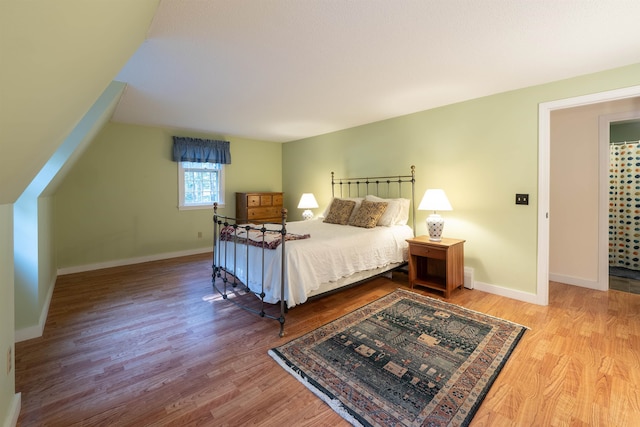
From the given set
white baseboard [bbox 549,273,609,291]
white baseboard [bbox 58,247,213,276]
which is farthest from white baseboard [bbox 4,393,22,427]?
white baseboard [bbox 549,273,609,291]

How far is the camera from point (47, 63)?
3.00ft

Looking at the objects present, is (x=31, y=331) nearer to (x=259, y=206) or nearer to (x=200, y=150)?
(x=200, y=150)

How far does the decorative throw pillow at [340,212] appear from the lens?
4.12 meters

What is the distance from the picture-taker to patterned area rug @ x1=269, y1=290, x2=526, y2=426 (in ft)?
5.28

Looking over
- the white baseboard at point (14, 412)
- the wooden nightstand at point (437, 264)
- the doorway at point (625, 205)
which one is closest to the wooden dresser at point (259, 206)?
the wooden nightstand at point (437, 264)

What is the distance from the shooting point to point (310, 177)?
589 cm

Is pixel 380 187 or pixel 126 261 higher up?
pixel 380 187

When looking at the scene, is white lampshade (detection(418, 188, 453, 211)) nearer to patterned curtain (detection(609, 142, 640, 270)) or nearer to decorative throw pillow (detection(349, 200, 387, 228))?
decorative throw pillow (detection(349, 200, 387, 228))

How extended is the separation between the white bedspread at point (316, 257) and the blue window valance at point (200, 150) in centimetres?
232

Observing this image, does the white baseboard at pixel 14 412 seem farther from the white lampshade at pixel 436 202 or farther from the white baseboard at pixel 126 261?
the white lampshade at pixel 436 202

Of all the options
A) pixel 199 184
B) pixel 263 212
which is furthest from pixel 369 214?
pixel 199 184

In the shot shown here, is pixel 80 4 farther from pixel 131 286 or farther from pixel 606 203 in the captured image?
pixel 606 203

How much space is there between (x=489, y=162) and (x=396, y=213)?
4.12 feet

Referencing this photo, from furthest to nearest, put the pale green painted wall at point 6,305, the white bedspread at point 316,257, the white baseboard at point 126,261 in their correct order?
the white baseboard at point 126,261 < the white bedspread at point 316,257 < the pale green painted wall at point 6,305
